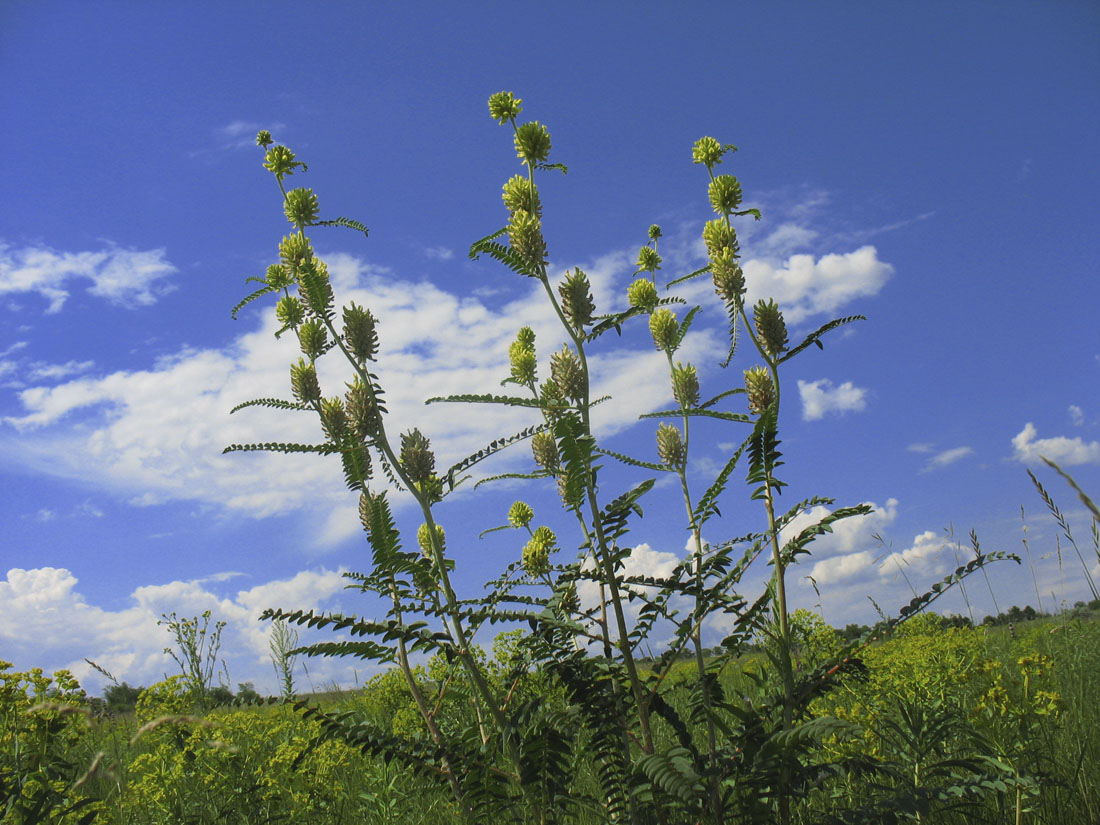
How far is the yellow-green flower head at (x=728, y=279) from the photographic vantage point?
263cm

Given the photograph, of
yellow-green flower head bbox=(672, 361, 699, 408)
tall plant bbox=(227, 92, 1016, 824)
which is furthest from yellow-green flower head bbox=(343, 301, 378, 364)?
yellow-green flower head bbox=(672, 361, 699, 408)

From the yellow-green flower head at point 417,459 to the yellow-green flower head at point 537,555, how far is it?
0.58m

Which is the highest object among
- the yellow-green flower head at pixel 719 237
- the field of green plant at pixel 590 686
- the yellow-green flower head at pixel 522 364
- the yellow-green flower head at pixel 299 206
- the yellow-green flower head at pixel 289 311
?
the yellow-green flower head at pixel 299 206

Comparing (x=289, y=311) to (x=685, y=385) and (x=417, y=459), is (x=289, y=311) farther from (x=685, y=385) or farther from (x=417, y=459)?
(x=685, y=385)

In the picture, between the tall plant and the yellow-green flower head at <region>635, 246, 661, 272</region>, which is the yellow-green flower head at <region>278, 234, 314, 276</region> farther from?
the yellow-green flower head at <region>635, 246, 661, 272</region>

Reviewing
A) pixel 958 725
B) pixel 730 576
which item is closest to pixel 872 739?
pixel 958 725

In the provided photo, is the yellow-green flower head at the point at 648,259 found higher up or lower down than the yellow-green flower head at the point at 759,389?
higher up

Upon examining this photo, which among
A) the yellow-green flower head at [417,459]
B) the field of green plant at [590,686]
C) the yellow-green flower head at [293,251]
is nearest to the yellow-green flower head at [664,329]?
the field of green plant at [590,686]

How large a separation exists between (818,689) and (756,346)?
3.66ft

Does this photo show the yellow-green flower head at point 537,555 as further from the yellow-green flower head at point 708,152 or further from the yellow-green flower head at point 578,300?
the yellow-green flower head at point 708,152

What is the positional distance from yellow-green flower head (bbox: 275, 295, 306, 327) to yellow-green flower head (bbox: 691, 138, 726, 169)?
191 centimetres

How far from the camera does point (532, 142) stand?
8.89 feet

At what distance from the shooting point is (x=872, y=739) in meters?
3.07

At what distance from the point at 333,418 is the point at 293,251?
0.72 metres
